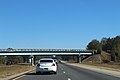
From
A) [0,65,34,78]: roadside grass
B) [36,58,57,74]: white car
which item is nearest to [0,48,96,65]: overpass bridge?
[0,65,34,78]: roadside grass

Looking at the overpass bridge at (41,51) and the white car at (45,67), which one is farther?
the overpass bridge at (41,51)

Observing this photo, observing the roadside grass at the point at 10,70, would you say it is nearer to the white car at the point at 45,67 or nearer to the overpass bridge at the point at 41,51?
the white car at the point at 45,67

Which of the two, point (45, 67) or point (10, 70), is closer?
point (45, 67)

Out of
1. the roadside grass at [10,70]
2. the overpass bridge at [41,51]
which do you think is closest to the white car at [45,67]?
the roadside grass at [10,70]

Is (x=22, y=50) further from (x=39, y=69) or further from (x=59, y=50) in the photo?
(x=39, y=69)

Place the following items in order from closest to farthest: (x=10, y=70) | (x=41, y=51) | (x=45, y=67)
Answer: (x=45, y=67) → (x=10, y=70) → (x=41, y=51)

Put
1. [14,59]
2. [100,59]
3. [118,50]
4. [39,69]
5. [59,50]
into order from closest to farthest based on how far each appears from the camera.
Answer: [39,69] < [118,50] < [59,50] < [100,59] < [14,59]

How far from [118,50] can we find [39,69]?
9928cm

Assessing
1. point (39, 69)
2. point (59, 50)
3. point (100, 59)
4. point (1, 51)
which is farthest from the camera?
point (100, 59)

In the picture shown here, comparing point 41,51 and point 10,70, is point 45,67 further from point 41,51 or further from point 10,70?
point 41,51

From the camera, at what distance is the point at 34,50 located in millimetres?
150500

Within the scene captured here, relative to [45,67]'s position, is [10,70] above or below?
below

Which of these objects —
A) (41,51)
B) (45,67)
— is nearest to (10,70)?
(45,67)

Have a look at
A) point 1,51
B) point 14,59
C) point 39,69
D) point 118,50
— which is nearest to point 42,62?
point 39,69
